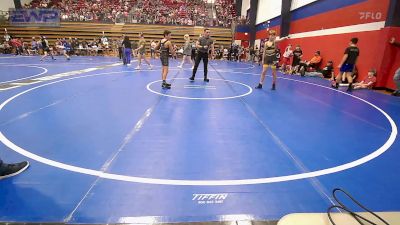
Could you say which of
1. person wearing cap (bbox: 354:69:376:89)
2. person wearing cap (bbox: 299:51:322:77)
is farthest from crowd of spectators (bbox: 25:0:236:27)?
person wearing cap (bbox: 354:69:376:89)

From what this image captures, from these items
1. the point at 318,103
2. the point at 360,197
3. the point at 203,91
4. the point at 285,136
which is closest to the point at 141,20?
the point at 203,91

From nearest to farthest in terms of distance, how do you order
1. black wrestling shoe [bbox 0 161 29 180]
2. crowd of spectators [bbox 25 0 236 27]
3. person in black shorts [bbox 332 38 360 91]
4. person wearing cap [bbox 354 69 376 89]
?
black wrestling shoe [bbox 0 161 29 180] < person in black shorts [bbox 332 38 360 91] < person wearing cap [bbox 354 69 376 89] < crowd of spectators [bbox 25 0 236 27]

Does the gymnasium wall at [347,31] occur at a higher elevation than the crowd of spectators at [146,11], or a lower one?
lower

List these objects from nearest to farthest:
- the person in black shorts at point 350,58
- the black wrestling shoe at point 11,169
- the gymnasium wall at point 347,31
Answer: the black wrestling shoe at point 11,169 < the person in black shorts at point 350,58 < the gymnasium wall at point 347,31

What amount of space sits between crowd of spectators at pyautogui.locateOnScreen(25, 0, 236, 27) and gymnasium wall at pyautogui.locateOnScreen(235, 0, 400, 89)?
1320cm

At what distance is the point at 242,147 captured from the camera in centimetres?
399

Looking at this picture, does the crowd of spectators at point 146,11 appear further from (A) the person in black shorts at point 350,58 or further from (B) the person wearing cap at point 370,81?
(A) the person in black shorts at point 350,58

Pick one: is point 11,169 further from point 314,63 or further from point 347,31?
point 314,63

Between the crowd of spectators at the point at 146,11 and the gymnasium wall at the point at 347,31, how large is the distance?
13.2 m

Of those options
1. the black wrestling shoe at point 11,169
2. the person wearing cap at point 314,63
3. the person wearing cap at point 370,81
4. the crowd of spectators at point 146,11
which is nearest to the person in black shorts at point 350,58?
the person wearing cap at point 370,81

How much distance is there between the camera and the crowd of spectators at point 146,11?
90.6ft

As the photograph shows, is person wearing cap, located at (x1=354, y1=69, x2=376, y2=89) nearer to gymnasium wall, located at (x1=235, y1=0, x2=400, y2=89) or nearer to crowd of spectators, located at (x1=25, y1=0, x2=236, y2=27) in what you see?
gymnasium wall, located at (x1=235, y1=0, x2=400, y2=89)

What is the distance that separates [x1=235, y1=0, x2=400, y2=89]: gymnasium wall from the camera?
9672 mm

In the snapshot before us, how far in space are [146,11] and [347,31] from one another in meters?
22.2
